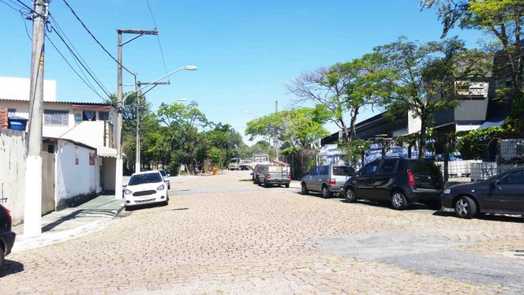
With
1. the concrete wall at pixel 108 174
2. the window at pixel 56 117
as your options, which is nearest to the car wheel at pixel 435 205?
the concrete wall at pixel 108 174

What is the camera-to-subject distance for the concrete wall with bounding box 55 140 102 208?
67.5ft

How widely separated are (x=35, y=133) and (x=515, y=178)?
40.7 feet

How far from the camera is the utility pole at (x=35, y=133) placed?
1325 cm

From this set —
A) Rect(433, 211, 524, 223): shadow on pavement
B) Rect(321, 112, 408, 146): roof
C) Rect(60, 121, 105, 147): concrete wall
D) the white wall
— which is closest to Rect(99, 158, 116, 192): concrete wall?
Rect(60, 121, 105, 147): concrete wall

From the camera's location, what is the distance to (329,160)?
37219 mm

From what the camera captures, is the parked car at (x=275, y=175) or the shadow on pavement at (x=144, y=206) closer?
the shadow on pavement at (x=144, y=206)

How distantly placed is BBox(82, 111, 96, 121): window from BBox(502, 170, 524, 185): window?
3164cm

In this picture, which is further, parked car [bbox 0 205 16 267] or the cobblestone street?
parked car [bbox 0 205 16 267]

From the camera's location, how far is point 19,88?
44344 mm

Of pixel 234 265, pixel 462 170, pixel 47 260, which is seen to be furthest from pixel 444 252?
pixel 462 170

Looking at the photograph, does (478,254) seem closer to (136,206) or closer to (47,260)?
(47,260)

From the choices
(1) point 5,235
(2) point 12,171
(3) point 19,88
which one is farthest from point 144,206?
(3) point 19,88

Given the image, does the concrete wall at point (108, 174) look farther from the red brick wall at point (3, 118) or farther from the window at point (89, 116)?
the red brick wall at point (3, 118)

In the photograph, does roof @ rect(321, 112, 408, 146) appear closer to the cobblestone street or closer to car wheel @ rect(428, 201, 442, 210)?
car wheel @ rect(428, 201, 442, 210)
